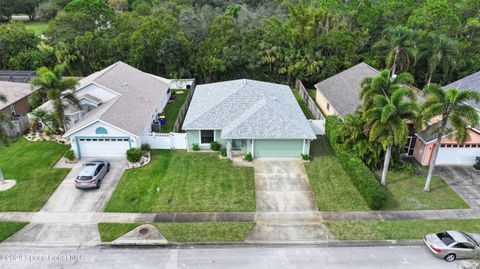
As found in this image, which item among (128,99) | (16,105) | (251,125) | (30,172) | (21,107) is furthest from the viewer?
(21,107)

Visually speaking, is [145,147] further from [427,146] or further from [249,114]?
[427,146]

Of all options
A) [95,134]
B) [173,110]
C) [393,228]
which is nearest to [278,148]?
[393,228]

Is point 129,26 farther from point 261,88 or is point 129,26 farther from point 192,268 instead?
point 192,268

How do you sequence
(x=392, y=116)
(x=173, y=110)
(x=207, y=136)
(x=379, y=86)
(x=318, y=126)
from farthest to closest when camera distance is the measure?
A: (x=173, y=110) < (x=318, y=126) < (x=207, y=136) < (x=379, y=86) < (x=392, y=116)

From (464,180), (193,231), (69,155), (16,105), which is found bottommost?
(193,231)

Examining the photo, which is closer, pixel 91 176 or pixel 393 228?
pixel 393 228

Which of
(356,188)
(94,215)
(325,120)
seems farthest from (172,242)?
(325,120)

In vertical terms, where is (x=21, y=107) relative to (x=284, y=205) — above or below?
above
